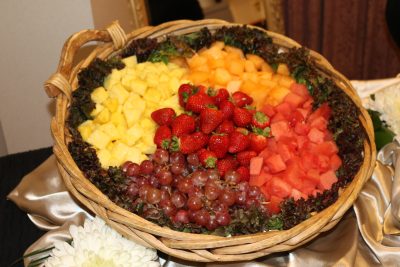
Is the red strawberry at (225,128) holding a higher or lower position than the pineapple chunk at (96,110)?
lower

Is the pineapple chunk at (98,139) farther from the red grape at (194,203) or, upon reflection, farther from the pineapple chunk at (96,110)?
the red grape at (194,203)

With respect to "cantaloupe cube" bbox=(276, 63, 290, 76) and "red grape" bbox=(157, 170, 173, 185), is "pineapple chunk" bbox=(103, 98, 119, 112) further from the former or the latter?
"cantaloupe cube" bbox=(276, 63, 290, 76)

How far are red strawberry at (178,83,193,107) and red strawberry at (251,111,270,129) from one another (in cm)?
22

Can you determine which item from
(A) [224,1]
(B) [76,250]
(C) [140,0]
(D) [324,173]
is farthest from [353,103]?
(A) [224,1]

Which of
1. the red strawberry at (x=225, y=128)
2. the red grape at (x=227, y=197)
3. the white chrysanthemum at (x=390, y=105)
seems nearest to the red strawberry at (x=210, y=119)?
the red strawberry at (x=225, y=128)

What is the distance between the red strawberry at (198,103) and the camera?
154 centimetres

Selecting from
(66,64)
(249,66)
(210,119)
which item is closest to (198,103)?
(210,119)

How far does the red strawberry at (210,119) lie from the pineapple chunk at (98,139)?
0.94ft

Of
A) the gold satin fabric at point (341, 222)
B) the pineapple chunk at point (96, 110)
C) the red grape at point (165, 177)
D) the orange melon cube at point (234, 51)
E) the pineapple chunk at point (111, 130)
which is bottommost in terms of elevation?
the gold satin fabric at point (341, 222)

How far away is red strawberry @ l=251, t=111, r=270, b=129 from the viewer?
1562 mm

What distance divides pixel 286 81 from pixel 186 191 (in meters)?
0.60

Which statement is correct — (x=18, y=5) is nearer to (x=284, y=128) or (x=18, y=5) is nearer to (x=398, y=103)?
(x=284, y=128)

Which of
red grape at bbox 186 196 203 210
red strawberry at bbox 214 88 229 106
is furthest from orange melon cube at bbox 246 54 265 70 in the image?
red grape at bbox 186 196 203 210

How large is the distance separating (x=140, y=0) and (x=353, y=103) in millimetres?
1237
